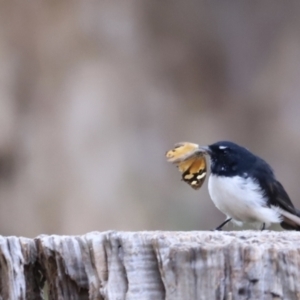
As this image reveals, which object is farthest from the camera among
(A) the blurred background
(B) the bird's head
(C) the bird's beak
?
(A) the blurred background

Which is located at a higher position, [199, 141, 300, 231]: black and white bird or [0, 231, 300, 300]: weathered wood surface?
[199, 141, 300, 231]: black and white bird

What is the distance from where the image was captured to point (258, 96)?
25.5 ft

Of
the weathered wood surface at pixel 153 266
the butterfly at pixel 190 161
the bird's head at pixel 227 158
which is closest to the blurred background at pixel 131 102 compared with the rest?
the bird's head at pixel 227 158

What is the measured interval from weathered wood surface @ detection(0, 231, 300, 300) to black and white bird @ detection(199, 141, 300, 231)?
1397 millimetres

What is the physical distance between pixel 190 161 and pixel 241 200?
0.37 meters

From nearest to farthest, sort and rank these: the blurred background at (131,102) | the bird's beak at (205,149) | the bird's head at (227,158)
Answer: the bird's beak at (205,149)
the bird's head at (227,158)
the blurred background at (131,102)

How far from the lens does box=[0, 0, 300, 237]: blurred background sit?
6891 mm

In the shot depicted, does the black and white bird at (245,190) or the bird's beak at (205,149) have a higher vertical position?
the bird's beak at (205,149)

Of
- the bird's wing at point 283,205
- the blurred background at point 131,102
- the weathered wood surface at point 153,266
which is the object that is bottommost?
the weathered wood surface at point 153,266

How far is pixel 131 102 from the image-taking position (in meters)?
7.36

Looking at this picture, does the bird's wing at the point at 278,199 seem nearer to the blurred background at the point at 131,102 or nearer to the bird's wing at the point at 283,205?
the bird's wing at the point at 283,205

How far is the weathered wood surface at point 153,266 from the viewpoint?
5.99 feet

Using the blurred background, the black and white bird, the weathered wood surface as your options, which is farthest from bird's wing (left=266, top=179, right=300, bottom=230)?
the blurred background

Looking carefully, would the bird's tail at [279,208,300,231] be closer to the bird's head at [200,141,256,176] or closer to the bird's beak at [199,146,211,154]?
the bird's head at [200,141,256,176]
